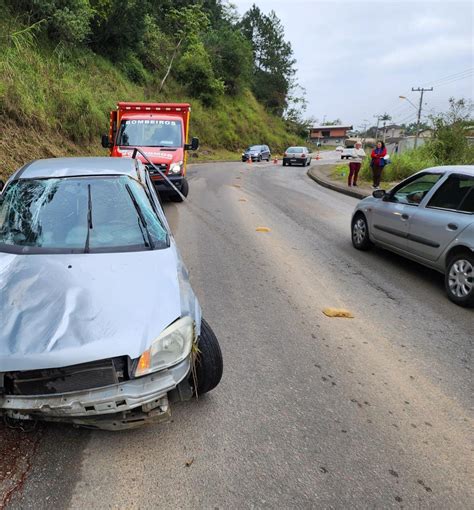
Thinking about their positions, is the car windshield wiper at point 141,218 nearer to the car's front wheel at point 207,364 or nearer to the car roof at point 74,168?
the car roof at point 74,168

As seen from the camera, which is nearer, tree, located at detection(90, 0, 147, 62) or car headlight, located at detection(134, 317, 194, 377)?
car headlight, located at detection(134, 317, 194, 377)

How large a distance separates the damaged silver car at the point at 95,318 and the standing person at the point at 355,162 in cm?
1346

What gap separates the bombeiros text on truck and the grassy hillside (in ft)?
9.34

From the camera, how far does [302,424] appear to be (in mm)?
2766

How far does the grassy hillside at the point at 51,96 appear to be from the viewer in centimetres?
1199

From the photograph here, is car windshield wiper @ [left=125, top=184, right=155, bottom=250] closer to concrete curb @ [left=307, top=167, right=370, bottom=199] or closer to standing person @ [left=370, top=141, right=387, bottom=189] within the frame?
concrete curb @ [left=307, top=167, right=370, bottom=199]

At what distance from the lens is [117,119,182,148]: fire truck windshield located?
424 inches

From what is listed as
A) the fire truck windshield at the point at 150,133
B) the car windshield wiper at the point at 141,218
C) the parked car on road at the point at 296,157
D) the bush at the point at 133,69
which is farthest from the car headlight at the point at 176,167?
the parked car on road at the point at 296,157

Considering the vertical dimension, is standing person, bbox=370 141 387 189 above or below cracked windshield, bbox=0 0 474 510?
above

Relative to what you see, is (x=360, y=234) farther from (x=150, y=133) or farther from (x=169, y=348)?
(x=150, y=133)

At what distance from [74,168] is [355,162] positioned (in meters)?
13.9

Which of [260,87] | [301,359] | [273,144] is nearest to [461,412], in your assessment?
[301,359]

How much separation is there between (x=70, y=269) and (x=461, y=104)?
18.6 m

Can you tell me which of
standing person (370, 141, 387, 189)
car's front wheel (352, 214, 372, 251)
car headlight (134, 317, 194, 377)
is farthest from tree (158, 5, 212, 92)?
car headlight (134, 317, 194, 377)
